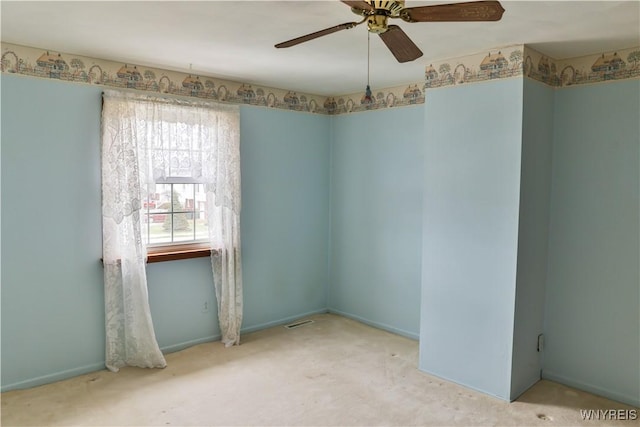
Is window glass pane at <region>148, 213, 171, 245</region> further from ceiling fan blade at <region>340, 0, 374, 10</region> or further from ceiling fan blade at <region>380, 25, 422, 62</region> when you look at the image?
ceiling fan blade at <region>340, 0, 374, 10</region>

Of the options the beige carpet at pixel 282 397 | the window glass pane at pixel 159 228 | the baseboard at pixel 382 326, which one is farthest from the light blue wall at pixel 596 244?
the window glass pane at pixel 159 228

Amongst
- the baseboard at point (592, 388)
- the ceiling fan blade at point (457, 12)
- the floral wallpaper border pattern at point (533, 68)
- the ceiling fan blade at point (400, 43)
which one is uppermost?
the floral wallpaper border pattern at point (533, 68)

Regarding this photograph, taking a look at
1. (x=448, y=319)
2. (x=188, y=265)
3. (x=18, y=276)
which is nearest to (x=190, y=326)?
(x=188, y=265)

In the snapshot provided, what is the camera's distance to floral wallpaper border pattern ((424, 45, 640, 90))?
10.3 feet

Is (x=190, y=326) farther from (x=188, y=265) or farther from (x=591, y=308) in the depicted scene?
(x=591, y=308)

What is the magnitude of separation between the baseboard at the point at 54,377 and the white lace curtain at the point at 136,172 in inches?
4.7

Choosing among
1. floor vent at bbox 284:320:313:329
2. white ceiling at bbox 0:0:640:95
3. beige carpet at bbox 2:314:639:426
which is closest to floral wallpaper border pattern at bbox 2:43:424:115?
white ceiling at bbox 0:0:640:95

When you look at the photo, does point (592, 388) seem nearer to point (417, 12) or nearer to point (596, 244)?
point (596, 244)

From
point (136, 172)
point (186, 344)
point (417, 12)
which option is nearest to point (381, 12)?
point (417, 12)

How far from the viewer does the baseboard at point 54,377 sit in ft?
10.8

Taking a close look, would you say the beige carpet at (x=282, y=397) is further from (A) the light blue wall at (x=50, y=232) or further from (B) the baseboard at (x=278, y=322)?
(B) the baseboard at (x=278, y=322)

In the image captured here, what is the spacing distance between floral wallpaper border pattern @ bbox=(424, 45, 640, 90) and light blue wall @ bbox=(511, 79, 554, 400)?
0.11m

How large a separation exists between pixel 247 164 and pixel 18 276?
6.94 feet

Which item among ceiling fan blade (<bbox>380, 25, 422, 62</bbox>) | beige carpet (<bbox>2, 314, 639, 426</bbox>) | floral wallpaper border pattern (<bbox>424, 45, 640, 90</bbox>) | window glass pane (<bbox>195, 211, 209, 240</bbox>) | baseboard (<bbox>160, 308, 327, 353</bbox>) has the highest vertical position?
floral wallpaper border pattern (<bbox>424, 45, 640, 90</bbox>)
